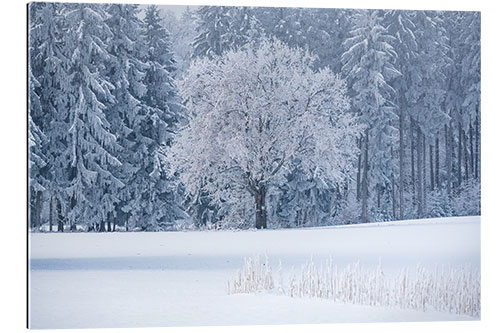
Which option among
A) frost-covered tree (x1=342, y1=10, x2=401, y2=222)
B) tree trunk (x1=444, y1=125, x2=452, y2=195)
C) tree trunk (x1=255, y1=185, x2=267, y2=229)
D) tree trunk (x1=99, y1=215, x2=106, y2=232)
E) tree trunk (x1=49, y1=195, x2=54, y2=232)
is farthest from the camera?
tree trunk (x1=444, y1=125, x2=452, y2=195)

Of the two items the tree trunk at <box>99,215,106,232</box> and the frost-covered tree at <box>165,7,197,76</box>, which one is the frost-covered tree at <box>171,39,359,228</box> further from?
the tree trunk at <box>99,215,106,232</box>

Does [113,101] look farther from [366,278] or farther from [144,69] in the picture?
[366,278]

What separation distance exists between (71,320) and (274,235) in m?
2.56

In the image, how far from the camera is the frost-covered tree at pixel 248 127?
1320 cm

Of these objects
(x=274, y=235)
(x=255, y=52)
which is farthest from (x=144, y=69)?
(x=274, y=235)

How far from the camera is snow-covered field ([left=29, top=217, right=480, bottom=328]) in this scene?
40.4 ft

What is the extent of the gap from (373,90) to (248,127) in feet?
5.28

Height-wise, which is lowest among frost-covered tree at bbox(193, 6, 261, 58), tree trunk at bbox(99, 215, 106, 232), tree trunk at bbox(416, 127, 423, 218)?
tree trunk at bbox(99, 215, 106, 232)

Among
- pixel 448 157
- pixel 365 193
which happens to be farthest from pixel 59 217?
pixel 448 157

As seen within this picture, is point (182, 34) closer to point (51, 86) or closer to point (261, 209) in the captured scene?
point (51, 86)

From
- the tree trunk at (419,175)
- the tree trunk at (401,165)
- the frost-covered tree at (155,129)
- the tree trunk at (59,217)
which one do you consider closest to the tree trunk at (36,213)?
the tree trunk at (59,217)

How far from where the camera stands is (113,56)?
12797mm

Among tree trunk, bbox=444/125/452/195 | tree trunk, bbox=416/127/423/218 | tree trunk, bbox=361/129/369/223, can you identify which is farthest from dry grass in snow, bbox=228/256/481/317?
tree trunk, bbox=444/125/452/195

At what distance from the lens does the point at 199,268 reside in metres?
12.9
